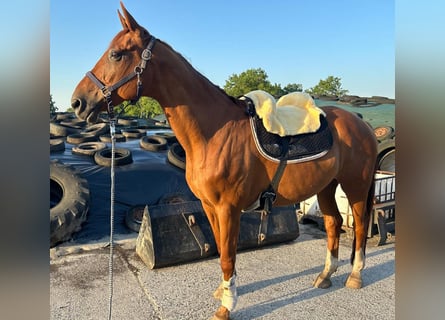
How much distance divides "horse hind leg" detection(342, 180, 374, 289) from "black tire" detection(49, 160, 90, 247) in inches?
134

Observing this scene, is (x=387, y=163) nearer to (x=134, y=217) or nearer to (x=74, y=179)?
(x=134, y=217)

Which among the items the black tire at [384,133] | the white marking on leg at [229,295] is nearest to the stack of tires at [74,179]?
the white marking on leg at [229,295]

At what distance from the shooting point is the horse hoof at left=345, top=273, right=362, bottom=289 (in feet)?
10.4

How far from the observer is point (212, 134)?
2.43m

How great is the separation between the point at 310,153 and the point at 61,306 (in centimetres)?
253

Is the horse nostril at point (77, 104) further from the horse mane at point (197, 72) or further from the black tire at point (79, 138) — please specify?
the black tire at point (79, 138)

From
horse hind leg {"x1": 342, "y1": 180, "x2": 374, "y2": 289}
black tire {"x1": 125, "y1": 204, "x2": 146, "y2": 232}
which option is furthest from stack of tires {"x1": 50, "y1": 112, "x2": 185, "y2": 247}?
horse hind leg {"x1": 342, "y1": 180, "x2": 374, "y2": 289}

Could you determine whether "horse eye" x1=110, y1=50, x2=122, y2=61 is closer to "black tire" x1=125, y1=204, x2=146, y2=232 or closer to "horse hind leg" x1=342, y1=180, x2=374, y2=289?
"horse hind leg" x1=342, y1=180, x2=374, y2=289

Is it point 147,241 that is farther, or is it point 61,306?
point 147,241

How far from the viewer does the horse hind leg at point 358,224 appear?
317cm

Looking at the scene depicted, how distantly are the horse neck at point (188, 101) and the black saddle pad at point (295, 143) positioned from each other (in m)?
0.23

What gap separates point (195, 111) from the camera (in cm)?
239
